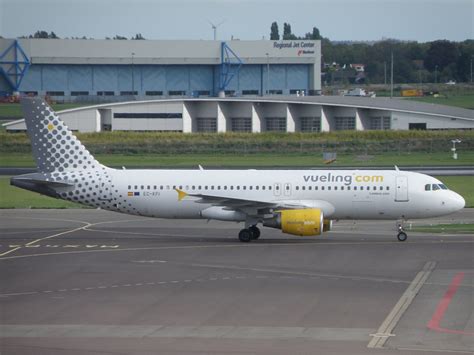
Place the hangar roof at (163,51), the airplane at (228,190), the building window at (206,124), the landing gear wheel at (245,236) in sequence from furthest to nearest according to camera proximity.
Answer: the hangar roof at (163,51) → the building window at (206,124) → the airplane at (228,190) → the landing gear wheel at (245,236)

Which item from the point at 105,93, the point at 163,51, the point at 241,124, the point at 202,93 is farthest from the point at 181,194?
the point at 202,93

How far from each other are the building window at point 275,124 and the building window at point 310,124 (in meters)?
2.28

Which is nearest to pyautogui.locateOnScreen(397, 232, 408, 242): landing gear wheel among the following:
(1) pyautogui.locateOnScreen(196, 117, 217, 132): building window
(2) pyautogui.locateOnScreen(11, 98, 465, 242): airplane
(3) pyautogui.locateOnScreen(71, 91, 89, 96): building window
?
(2) pyautogui.locateOnScreen(11, 98, 465, 242): airplane

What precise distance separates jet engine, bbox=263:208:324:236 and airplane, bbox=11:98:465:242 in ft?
2.03

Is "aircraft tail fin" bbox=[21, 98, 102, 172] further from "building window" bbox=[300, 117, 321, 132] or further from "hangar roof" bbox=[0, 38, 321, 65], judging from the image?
"hangar roof" bbox=[0, 38, 321, 65]

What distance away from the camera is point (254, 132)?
10862cm

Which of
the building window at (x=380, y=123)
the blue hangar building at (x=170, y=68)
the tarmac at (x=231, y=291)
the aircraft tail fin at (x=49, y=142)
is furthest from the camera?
the blue hangar building at (x=170, y=68)

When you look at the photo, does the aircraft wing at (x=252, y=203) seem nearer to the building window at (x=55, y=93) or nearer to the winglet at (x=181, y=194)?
the winglet at (x=181, y=194)

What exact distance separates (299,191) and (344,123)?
6476 centimetres

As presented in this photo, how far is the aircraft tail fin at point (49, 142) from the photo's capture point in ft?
156

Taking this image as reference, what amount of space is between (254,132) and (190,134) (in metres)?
8.23

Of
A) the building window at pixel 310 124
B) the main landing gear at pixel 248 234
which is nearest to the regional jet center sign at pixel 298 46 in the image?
the building window at pixel 310 124

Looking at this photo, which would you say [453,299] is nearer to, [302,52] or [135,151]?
[135,151]

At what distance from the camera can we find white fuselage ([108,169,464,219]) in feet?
151
